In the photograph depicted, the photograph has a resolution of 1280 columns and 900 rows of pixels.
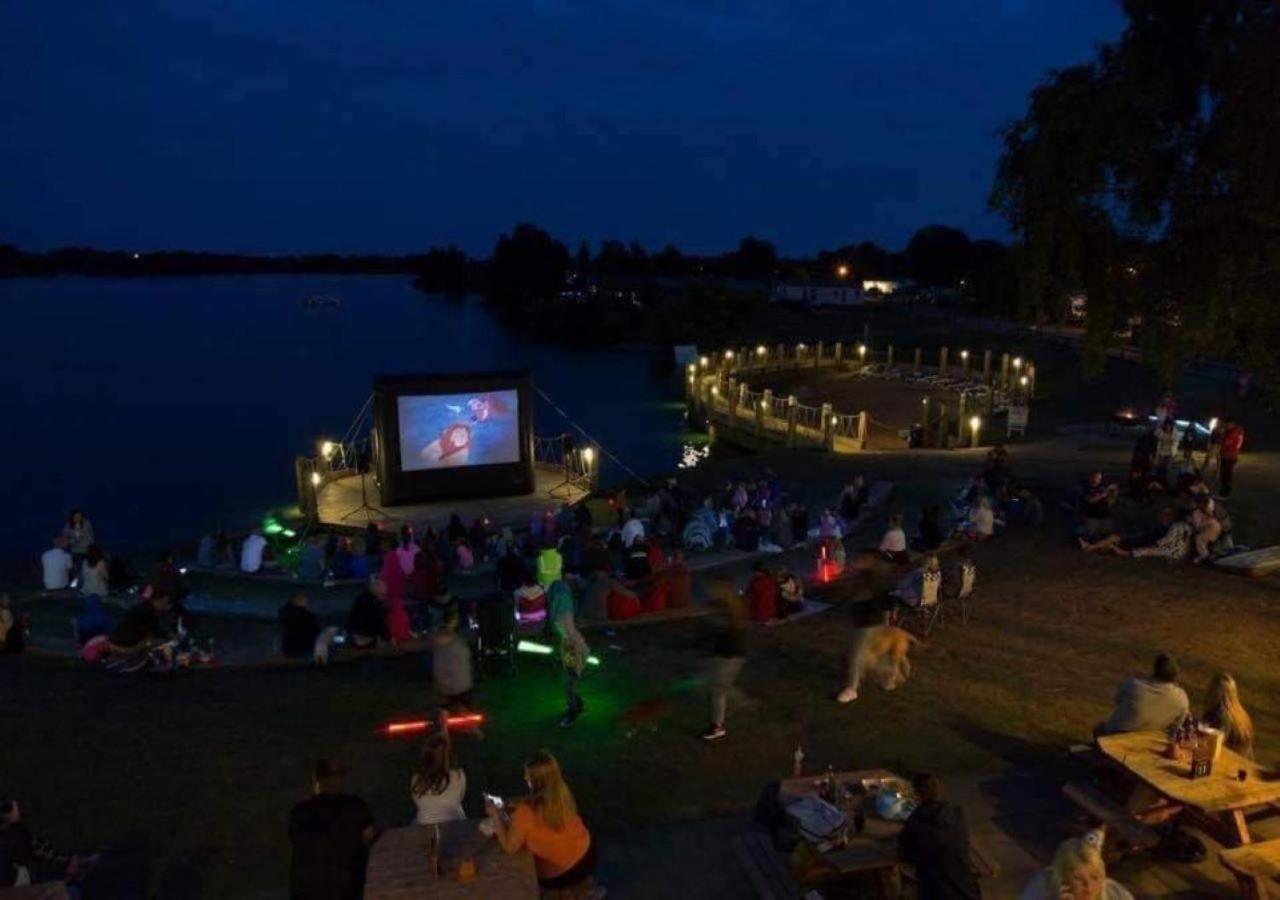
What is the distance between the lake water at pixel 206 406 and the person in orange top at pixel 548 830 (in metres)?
25.2

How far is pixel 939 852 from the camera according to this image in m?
5.30

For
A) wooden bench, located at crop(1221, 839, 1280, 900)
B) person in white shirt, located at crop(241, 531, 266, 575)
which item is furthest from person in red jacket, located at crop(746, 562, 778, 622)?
person in white shirt, located at crop(241, 531, 266, 575)

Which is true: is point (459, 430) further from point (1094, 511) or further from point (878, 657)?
point (878, 657)


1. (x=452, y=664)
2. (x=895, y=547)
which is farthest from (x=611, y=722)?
(x=895, y=547)

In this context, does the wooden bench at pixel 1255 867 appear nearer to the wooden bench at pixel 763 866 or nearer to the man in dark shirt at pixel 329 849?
the wooden bench at pixel 763 866

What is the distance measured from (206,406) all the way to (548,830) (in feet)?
208

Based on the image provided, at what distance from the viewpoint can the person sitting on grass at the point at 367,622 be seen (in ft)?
35.9

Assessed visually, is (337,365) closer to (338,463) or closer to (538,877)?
(338,463)

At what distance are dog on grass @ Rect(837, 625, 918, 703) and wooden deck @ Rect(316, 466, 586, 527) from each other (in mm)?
12108

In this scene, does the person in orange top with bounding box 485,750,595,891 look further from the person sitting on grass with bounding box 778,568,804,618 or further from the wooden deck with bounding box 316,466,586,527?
the wooden deck with bounding box 316,466,586,527

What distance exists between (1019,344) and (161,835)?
197ft

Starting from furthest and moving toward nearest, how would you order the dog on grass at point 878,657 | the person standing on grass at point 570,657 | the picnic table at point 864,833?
the dog on grass at point 878,657 < the person standing on grass at point 570,657 < the picnic table at point 864,833

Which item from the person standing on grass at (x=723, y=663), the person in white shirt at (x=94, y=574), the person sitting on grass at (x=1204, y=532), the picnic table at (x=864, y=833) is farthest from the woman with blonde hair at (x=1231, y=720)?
the person in white shirt at (x=94, y=574)

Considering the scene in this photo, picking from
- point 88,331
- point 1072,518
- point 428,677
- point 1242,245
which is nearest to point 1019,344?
point 1072,518
